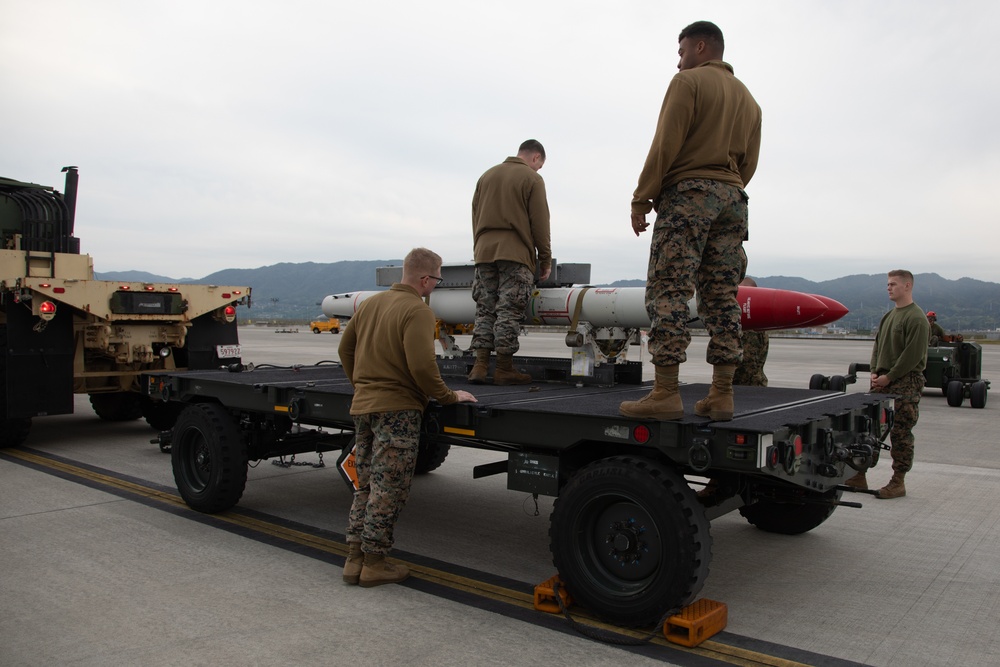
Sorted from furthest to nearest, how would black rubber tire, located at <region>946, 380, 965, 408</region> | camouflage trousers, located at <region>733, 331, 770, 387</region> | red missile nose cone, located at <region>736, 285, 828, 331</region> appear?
1. black rubber tire, located at <region>946, 380, 965, 408</region>
2. camouflage trousers, located at <region>733, 331, 770, 387</region>
3. red missile nose cone, located at <region>736, 285, 828, 331</region>

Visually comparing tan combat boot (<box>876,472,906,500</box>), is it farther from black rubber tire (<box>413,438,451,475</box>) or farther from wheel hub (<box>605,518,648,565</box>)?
black rubber tire (<box>413,438,451,475</box>)

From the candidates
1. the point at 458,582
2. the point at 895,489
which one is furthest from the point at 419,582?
the point at 895,489

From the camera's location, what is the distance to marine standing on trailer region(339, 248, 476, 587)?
450cm

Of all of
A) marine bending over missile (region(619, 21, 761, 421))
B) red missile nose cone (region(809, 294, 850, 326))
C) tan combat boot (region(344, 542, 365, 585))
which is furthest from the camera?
red missile nose cone (region(809, 294, 850, 326))

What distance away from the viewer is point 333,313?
9531mm

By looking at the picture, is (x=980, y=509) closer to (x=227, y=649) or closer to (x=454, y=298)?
(x=454, y=298)

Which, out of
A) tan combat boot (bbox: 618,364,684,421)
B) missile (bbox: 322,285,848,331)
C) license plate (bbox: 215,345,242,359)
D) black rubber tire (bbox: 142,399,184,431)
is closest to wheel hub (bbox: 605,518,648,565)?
tan combat boot (bbox: 618,364,684,421)

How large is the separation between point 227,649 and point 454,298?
15.0ft

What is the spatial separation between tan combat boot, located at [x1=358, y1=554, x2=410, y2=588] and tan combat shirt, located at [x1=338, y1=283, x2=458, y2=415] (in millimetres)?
865

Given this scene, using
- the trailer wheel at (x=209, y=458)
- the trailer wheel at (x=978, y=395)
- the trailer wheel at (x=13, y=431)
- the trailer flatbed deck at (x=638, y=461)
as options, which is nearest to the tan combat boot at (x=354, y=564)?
the trailer flatbed deck at (x=638, y=461)

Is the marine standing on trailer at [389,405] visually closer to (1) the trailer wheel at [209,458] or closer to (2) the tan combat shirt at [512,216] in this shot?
→ (2) the tan combat shirt at [512,216]

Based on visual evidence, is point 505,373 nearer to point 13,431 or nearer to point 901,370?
point 901,370

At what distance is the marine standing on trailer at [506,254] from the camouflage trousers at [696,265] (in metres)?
1.99

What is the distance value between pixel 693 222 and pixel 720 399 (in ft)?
3.09
